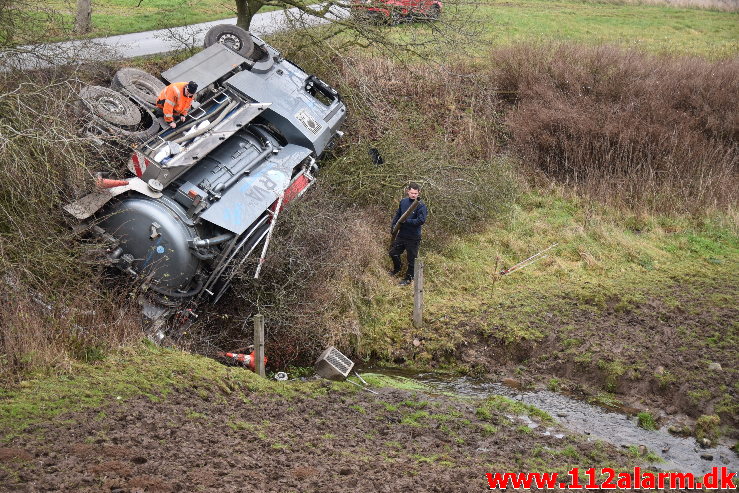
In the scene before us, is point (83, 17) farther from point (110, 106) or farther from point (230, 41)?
point (110, 106)

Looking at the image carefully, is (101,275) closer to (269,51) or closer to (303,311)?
(303,311)

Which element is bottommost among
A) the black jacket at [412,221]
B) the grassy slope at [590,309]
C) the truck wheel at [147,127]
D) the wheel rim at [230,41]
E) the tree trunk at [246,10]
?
the grassy slope at [590,309]

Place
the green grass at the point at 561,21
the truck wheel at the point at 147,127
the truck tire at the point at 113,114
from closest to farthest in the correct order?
the truck tire at the point at 113,114 → the truck wheel at the point at 147,127 → the green grass at the point at 561,21

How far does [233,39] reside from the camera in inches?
491

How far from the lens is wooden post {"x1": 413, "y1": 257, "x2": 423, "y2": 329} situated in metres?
11.0

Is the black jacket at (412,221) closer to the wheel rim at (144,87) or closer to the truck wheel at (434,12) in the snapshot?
the wheel rim at (144,87)

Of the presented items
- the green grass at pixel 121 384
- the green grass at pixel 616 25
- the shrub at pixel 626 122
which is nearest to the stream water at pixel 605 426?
the green grass at pixel 121 384

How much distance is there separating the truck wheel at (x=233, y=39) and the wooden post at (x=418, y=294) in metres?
4.37

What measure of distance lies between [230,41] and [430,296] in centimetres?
513

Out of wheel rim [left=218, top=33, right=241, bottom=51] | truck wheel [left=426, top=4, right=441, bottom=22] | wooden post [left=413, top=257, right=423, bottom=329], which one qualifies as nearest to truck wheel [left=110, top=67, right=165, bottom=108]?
wheel rim [left=218, top=33, right=241, bottom=51]

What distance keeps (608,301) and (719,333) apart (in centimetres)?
161

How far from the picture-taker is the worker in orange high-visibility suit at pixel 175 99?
10562mm

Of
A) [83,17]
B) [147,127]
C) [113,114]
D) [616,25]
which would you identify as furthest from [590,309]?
[616,25]

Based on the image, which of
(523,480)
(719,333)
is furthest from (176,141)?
(719,333)
